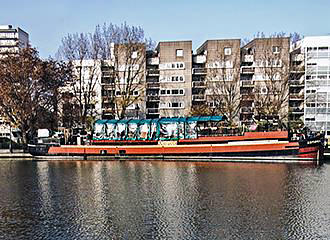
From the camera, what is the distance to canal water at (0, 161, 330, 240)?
12320 mm

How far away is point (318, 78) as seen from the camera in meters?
53.8

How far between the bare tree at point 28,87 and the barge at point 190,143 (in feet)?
18.2

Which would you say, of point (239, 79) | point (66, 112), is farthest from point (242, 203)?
point (239, 79)

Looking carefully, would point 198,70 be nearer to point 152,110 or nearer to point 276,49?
point 152,110

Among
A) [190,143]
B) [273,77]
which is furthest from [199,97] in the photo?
[190,143]

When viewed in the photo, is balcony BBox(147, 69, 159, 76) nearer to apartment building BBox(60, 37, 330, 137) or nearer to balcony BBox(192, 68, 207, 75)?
apartment building BBox(60, 37, 330, 137)

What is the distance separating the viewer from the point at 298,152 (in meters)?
31.4

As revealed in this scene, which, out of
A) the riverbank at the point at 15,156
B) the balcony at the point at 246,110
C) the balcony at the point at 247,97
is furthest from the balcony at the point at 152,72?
the riverbank at the point at 15,156

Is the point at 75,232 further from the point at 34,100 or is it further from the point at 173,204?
the point at 34,100

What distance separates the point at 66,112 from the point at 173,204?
107 ft

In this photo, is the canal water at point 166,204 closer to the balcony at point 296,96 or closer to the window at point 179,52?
the balcony at point 296,96

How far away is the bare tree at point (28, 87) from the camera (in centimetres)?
3753

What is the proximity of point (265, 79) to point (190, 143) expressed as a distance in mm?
20783

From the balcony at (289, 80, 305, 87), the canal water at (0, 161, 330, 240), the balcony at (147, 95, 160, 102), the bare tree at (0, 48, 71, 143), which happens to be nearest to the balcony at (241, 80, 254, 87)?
the balcony at (289, 80, 305, 87)
